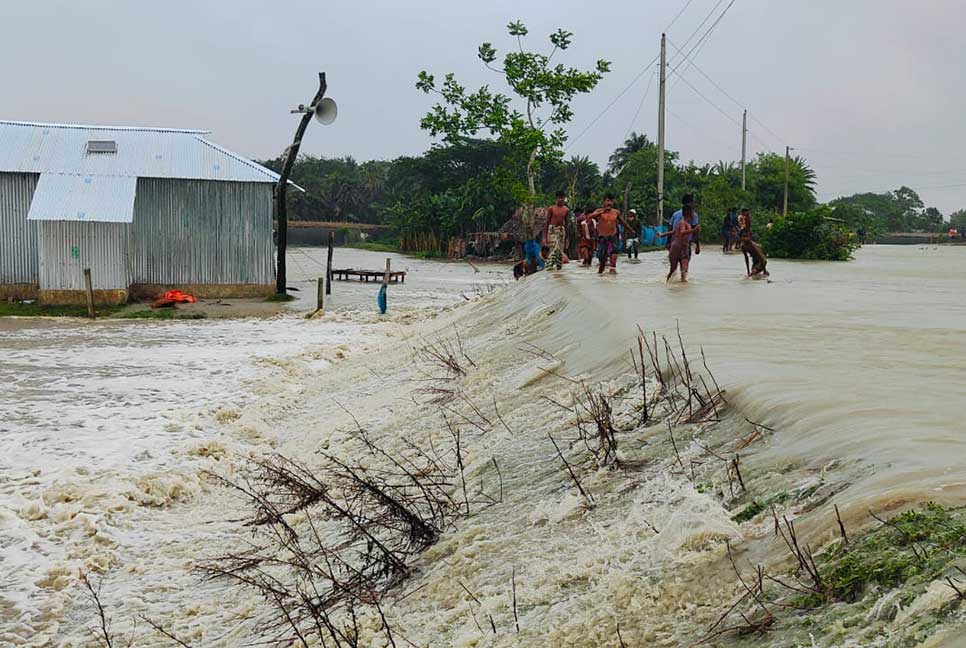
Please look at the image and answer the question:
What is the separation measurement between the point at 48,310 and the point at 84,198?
10.1 feet

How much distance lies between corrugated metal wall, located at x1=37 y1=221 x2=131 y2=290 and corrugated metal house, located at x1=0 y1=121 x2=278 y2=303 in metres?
0.03

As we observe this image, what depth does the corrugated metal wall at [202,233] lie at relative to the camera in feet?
81.7

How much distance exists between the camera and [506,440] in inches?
245

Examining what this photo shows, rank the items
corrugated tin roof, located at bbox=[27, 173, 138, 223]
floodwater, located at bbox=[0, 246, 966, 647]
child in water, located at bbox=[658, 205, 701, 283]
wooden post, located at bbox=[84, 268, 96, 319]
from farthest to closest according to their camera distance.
Answer: corrugated tin roof, located at bbox=[27, 173, 138, 223] < wooden post, located at bbox=[84, 268, 96, 319] < child in water, located at bbox=[658, 205, 701, 283] < floodwater, located at bbox=[0, 246, 966, 647]

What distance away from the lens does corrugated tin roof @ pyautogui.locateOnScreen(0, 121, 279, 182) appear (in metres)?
24.5

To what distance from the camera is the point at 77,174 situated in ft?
79.4

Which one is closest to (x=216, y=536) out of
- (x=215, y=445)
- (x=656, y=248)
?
(x=215, y=445)

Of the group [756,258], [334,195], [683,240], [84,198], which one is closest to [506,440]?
[683,240]

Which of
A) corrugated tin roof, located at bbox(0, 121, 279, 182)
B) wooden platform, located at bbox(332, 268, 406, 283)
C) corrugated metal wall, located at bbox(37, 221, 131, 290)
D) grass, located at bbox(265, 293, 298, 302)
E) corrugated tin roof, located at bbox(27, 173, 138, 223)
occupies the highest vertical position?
corrugated tin roof, located at bbox(0, 121, 279, 182)

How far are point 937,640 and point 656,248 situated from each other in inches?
1637

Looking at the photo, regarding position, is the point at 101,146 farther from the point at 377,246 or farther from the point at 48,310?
the point at 377,246

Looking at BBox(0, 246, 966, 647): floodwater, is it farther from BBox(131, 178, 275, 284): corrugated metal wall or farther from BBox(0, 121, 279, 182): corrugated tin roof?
BBox(0, 121, 279, 182): corrugated tin roof

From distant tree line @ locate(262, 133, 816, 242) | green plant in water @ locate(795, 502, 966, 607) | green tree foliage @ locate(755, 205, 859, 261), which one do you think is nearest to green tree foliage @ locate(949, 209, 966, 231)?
distant tree line @ locate(262, 133, 816, 242)

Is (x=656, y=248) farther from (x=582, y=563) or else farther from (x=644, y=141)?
(x=582, y=563)
